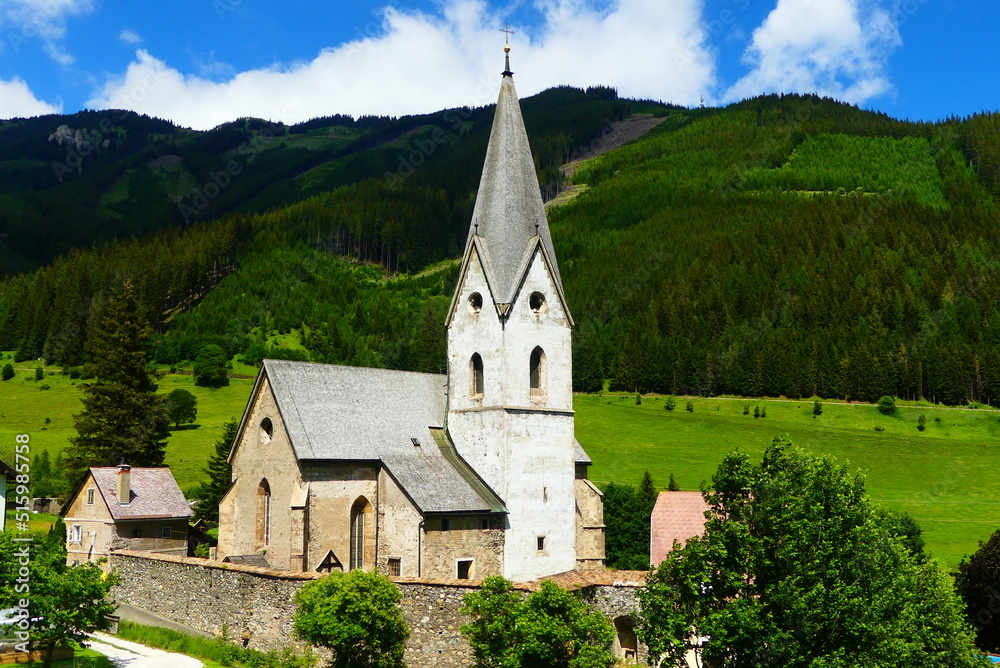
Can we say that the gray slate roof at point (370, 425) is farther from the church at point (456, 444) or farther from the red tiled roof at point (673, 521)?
the red tiled roof at point (673, 521)

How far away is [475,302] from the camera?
40.5 metres

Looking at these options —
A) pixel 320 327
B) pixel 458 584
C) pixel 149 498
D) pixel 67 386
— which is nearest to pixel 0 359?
pixel 67 386

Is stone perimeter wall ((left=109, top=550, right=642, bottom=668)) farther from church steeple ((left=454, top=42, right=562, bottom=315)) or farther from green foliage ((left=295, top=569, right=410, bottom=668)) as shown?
church steeple ((left=454, top=42, right=562, bottom=315))

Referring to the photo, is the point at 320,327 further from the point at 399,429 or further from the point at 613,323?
the point at 399,429

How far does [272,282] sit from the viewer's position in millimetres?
178500

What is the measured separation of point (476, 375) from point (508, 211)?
8069mm

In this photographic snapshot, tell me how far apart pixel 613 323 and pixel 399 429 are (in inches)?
5179

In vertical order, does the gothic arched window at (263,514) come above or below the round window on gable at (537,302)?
below

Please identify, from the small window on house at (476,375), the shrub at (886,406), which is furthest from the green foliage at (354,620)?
the shrub at (886,406)

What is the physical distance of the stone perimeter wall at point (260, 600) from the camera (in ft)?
93.7

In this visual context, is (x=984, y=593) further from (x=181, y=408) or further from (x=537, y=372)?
(x=181, y=408)

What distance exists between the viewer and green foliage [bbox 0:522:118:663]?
2486 cm

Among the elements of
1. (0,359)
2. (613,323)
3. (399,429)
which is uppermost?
(613,323)

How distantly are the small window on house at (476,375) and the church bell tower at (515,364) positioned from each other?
1.9 inches
